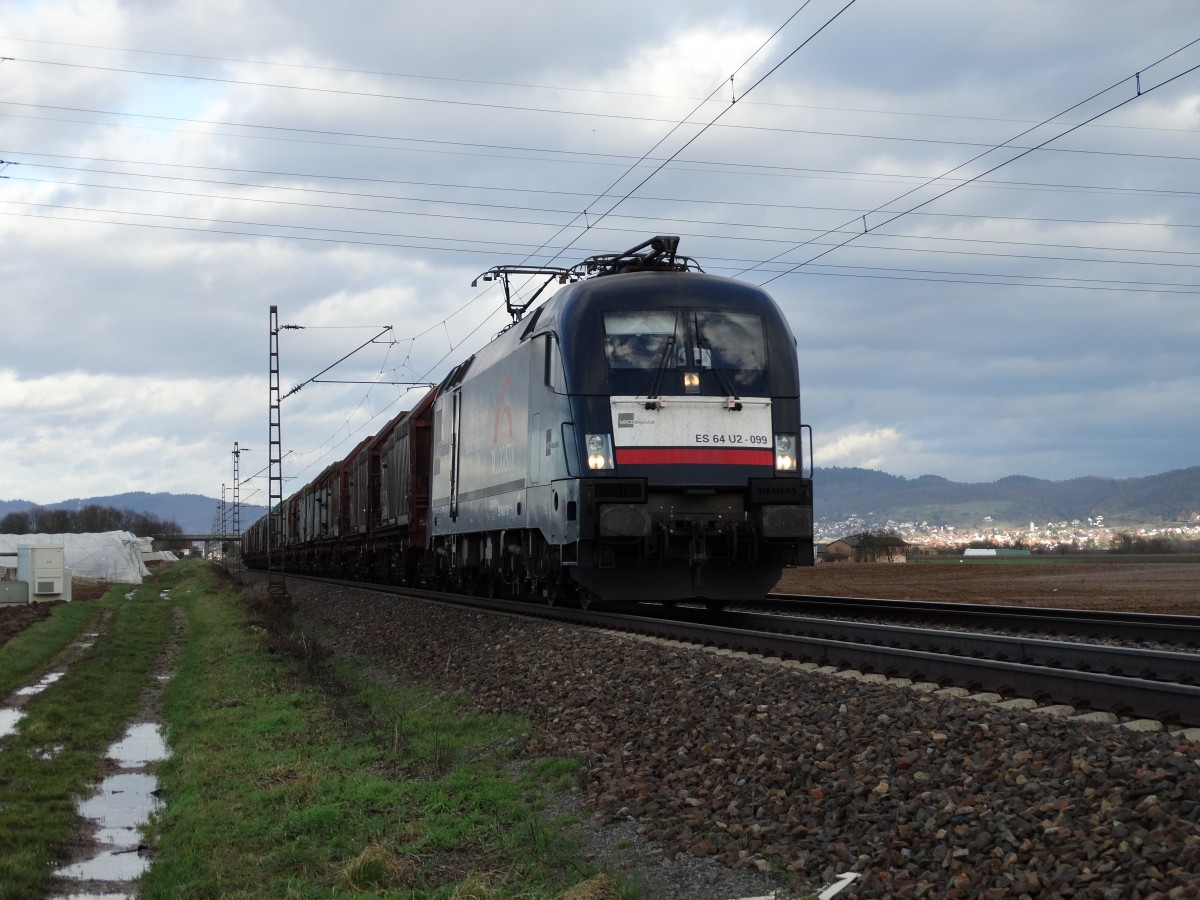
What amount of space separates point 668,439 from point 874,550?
45610 millimetres

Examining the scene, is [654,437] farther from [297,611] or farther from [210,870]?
[297,611]

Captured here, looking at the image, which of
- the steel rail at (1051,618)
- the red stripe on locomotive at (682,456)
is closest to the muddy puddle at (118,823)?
the red stripe on locomotive at (682,456)

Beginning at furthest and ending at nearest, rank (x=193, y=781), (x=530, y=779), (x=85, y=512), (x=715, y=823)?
1. (x=85, y=512)
2. (x=193, y=781)
3. (x=530, y=779)
4. (x=715, y=823)

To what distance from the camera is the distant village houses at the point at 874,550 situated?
58.3 m

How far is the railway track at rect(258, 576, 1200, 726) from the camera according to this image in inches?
281

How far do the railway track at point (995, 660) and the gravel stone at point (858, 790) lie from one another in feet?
1.98

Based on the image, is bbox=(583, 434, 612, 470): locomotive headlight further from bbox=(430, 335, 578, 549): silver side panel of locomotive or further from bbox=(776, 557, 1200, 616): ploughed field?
bbox=(776, 557, 1200, 616): ploughed field

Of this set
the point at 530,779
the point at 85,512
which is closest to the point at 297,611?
the point at 530,779

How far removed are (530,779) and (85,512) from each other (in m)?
166

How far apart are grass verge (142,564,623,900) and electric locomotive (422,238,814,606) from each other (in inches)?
116

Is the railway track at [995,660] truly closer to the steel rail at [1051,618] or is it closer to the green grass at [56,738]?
the steel rail at [1051,618]

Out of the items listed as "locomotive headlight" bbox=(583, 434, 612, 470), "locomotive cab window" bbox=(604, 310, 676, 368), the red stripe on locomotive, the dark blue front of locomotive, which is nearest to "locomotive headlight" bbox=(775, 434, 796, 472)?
the dark blue front of locomotive

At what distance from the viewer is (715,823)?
22.3ft

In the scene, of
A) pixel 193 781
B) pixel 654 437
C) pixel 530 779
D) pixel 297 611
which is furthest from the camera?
pixel 297 611
